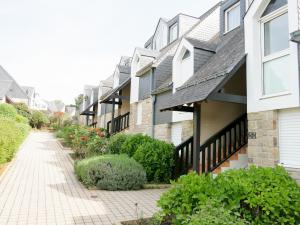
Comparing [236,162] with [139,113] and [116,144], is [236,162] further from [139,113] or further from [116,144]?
[139,113]

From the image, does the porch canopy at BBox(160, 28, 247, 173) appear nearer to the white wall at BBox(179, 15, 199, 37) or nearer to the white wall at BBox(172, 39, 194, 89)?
the white wall at BBox(172, 39, 194, 89)

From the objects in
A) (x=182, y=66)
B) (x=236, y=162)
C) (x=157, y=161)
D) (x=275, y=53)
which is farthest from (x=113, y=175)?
(x=275, y=53)

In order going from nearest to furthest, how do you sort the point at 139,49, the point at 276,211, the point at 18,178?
the point at 276,211 → the point at 18,178 → the point at 139,49

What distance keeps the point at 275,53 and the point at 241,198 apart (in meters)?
4.63

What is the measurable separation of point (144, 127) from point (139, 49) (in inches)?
231

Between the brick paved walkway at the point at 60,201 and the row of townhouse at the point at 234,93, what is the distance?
262 centimetres

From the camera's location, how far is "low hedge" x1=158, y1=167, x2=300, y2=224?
428 centimetres

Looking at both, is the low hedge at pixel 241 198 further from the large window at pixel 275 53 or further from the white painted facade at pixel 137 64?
the white painted facade at pixel 137 64

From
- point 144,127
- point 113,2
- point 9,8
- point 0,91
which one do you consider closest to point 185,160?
point 144,127

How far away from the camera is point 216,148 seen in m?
10.0

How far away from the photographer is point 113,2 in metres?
10.8

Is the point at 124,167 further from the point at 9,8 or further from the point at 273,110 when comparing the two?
the point at 9,8

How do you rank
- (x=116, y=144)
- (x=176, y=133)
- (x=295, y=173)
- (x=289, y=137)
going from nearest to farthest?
(x=295, y=173), (x=289, y=137), (x=176, y=133), (x=116, y=144)

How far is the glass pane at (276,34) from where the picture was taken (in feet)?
23.0
